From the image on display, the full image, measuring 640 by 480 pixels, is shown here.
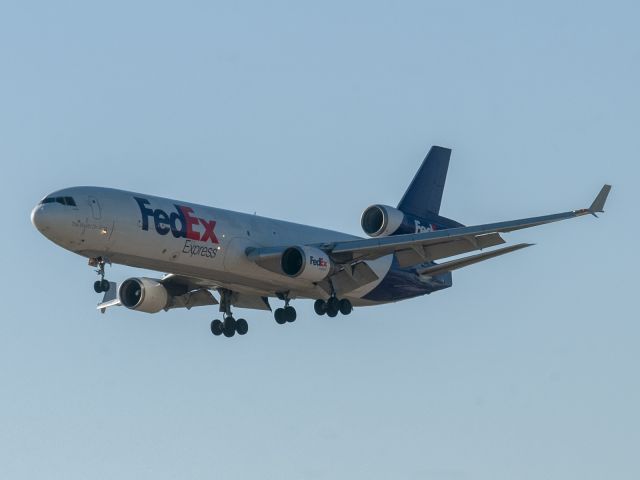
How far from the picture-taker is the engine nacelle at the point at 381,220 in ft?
A: 234

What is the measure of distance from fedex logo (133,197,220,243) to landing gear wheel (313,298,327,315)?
5512 millimetres

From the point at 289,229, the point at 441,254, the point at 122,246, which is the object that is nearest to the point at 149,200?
the point at 122,246

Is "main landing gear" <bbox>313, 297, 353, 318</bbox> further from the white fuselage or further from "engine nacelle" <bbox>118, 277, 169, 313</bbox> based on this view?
"engine nacelle" <bbox>118, 277, 169, 313</bbox>

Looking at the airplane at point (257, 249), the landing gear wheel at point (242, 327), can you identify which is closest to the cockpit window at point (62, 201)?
the airplane at point (257, 249)

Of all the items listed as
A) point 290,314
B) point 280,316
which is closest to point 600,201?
point 290,314

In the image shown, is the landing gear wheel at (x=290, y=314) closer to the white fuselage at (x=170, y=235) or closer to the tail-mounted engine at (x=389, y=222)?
the white fuselage at (x=170, y=235)

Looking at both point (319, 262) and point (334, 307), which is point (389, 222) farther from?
point (319, 262)

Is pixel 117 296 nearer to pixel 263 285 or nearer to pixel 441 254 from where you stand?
pixel 263 285

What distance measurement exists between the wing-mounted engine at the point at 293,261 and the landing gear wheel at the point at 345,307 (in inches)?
82.7

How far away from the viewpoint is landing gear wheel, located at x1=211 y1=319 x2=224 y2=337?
7112 centimetres

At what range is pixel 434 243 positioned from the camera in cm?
6750

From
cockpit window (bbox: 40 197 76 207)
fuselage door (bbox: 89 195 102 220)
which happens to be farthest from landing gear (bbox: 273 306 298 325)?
cockpit window (bbox: 40 197 76 207)

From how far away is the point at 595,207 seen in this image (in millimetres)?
63812

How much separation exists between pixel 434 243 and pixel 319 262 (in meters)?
4.42
